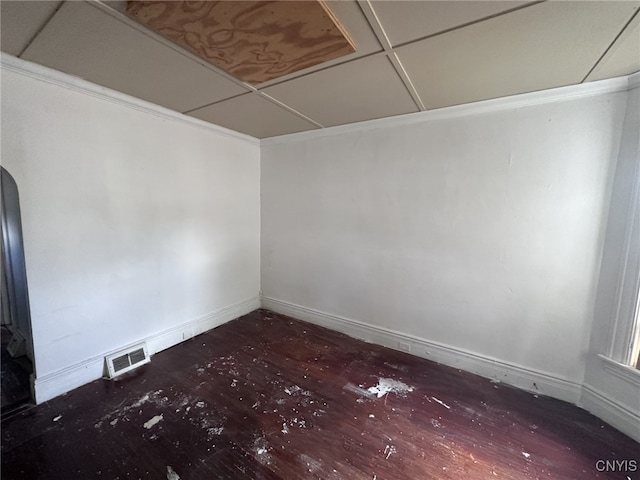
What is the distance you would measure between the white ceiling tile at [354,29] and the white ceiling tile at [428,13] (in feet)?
0.27

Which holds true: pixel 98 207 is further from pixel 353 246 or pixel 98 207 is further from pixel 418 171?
pixel 418 171

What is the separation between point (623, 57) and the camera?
4.92 ft

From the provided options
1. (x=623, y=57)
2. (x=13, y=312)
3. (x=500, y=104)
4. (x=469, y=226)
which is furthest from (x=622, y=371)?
(x=13, y=312)

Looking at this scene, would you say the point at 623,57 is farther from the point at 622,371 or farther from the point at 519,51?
the point at 622,371

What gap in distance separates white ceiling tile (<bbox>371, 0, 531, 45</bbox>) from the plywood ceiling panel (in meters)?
0.22

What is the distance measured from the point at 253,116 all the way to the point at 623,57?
2.69 metres

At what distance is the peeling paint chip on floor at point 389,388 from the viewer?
2088mm

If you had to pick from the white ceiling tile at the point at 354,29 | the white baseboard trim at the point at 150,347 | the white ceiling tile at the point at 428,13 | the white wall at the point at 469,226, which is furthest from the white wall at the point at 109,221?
the white ceiling tile at the point at 428,13

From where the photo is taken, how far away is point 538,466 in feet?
4.90

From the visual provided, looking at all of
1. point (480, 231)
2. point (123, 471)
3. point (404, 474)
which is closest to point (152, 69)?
point (123, 471)

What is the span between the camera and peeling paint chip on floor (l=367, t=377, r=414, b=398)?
82.2 inches

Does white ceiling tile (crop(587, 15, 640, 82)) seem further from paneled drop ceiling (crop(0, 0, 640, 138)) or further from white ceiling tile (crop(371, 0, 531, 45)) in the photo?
white ceiling tile (crop(371, 0, 531, 45))

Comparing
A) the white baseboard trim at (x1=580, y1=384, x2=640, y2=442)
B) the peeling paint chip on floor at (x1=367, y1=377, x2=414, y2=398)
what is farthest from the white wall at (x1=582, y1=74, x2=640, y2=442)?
the peeling paint chip on floor at (x1=367, y1=377, x2=414, y2=398)

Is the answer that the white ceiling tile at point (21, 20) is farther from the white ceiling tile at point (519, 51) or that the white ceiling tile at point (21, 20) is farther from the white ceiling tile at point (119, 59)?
the white ceiling tile at point (519, 51)
